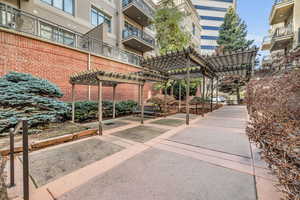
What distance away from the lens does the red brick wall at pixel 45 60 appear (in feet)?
17.2

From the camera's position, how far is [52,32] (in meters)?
7.24

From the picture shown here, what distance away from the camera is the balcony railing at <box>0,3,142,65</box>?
5699 mm

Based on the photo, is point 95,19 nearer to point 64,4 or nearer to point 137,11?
point 64,4

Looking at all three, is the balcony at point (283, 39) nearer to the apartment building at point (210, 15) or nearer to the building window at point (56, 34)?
the building window at point (56, 34)

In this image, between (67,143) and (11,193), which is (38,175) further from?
(67,143)

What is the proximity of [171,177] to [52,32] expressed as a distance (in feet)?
31.0

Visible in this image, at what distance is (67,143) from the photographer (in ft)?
12.1

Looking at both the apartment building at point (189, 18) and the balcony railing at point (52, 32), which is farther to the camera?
the apartment building at point (189, 18)

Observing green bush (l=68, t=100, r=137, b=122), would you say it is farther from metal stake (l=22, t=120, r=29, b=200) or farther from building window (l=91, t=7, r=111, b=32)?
building window (l=91, t=7, r=111, b=32)

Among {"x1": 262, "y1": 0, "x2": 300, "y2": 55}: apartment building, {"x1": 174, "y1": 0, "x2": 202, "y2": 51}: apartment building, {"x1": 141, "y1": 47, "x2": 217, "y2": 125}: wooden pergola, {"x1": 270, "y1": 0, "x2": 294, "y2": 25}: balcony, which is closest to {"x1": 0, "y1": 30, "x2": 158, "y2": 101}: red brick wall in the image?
{"x1": 141, "y1": 47, "x2": 217, "y2": 125}: wooden pergola

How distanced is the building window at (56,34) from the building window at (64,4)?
7.18ft

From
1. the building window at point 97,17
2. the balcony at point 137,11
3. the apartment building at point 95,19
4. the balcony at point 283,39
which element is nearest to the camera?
the apartment building at point 95,19

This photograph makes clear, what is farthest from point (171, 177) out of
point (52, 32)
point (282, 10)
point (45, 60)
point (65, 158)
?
point (282, 10)

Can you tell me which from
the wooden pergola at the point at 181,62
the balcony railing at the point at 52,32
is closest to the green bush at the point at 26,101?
the balcony railing at the point at 52,32
